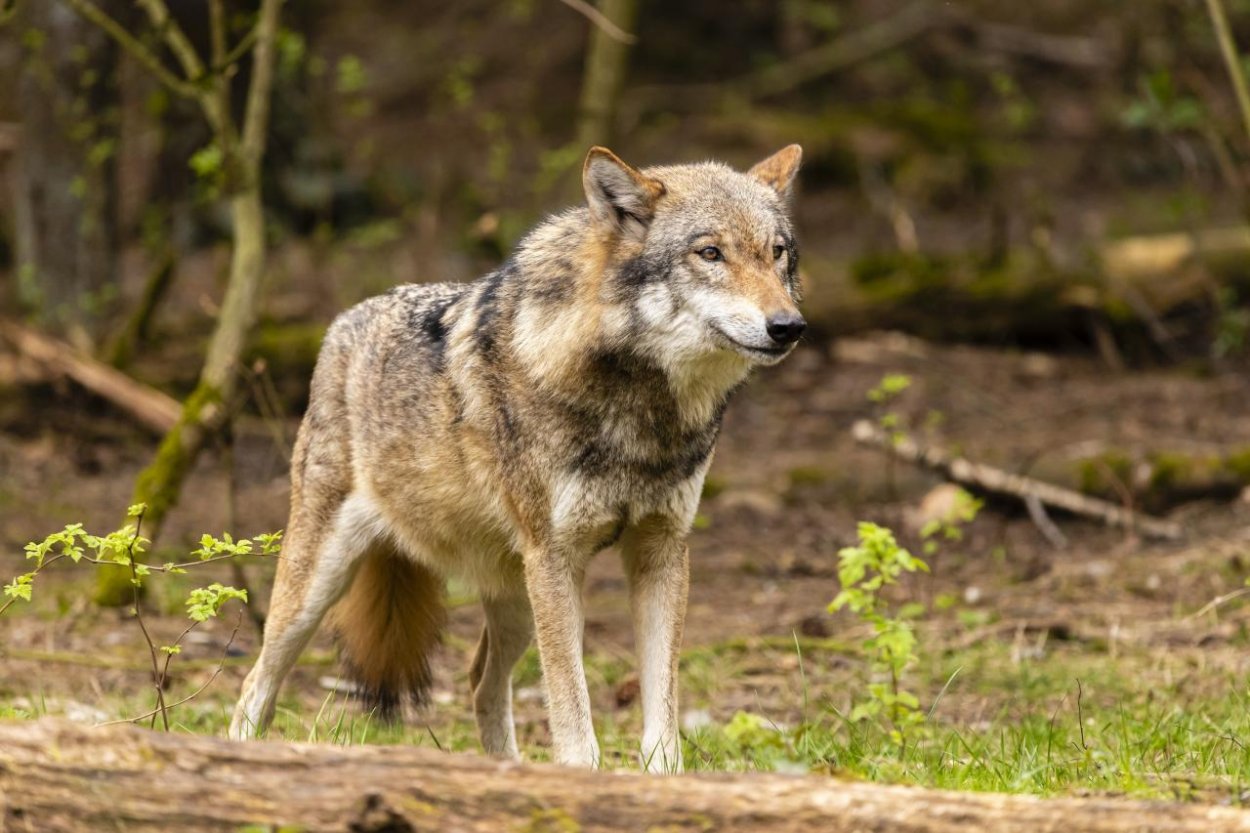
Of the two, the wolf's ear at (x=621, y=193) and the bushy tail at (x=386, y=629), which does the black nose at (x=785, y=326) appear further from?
the bushy tail at (x=386, y=629)

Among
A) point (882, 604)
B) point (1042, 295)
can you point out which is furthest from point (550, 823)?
point (1042, 295)

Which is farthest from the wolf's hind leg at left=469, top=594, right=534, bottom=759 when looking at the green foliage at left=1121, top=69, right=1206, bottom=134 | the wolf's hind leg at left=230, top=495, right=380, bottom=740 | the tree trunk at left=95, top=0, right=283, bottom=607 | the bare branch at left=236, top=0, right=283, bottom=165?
the green foliage at left=1121, top=69, right=1206, bottom=134

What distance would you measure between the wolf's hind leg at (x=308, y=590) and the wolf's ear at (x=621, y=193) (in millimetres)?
1587

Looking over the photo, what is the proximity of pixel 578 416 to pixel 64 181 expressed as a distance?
7.45m

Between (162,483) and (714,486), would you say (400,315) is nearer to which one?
(162,483)

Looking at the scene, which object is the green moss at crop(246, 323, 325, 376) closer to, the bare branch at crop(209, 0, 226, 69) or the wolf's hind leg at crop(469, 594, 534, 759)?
the bare branch at crop(209, 0, 226, 69)

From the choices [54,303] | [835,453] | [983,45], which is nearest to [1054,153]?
[983,45]

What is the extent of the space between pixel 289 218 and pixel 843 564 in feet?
39.8

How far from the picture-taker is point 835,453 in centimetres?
1021

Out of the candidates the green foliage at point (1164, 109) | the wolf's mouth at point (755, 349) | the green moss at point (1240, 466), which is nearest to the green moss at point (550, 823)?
the wolf's mouth at point (755, 349)

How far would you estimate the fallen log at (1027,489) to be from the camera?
8.36 meters

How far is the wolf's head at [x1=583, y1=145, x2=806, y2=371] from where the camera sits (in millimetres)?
4578

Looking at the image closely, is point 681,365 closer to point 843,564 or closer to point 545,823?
point 843,564

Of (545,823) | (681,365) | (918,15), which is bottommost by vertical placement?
(545,823)
